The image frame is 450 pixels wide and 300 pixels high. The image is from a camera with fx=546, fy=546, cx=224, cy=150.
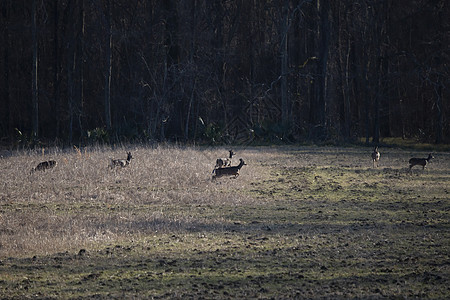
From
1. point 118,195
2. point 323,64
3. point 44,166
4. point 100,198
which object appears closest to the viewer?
point 100,198

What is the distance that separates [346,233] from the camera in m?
9.13

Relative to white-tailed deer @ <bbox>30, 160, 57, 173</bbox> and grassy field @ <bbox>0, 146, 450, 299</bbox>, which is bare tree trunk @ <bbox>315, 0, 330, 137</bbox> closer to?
grassy field @ <bbox>0, 146, 450, 299</bbox>

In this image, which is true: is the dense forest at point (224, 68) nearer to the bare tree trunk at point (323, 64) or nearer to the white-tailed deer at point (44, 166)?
the bare tree trunk at point (323, 64)

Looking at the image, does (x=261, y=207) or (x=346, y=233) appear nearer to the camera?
(x=346, y=233)

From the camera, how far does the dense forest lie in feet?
112

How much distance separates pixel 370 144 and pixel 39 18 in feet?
92.9

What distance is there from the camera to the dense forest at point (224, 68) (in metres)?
34.2

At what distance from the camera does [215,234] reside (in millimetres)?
9062

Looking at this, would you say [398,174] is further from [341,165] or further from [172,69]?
[172,69]

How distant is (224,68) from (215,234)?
3410 centimetres

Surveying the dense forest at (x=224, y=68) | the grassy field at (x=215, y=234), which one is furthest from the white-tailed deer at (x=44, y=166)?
the dense forest at (x=224, y=68)

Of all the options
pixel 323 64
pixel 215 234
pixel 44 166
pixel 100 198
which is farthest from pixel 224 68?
pixel 215 234

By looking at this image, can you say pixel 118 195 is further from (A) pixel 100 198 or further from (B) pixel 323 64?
(B) pixel 323 64

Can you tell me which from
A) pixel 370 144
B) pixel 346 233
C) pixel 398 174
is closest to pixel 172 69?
pixel 370 144
